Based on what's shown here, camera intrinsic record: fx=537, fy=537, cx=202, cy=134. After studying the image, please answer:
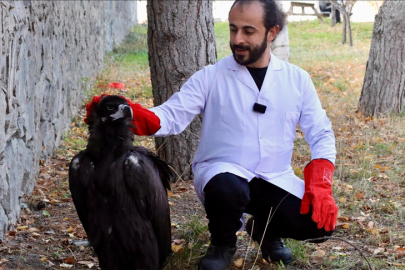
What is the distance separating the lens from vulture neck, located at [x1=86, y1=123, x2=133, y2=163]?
300 centimetres

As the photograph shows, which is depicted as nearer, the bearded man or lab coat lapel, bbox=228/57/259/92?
the bearded man

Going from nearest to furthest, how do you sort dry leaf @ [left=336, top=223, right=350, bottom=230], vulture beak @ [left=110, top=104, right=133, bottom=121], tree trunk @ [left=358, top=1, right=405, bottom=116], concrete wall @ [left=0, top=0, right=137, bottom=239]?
vulture beak @ [left=110, top=104, right=133, bottom=121] → concrete wall @ [left=0, top=0, right=137, bottom=239] → dry leaf @ [left=336, top=223, right=350, bottom=230] → tree trunk @ [left=358, top=1, right=405, bottom=116]

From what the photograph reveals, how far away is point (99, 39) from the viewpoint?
39.7 feet

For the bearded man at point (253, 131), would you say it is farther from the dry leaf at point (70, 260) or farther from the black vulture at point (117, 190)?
the dry leaf at point (70, 260)

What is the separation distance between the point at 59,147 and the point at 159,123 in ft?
12.5

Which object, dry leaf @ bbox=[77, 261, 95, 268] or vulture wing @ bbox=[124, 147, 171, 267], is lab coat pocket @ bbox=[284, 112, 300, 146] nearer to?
vulture wing @ bbox=[124, 147, 171, 267]

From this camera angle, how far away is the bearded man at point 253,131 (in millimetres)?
3334

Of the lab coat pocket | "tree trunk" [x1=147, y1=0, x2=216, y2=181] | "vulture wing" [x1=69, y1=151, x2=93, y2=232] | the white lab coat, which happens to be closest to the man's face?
the white lab coat

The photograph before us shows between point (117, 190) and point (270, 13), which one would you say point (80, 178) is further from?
point (270, 13)

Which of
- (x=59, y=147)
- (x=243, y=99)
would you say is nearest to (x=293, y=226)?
(x=243, y=99)

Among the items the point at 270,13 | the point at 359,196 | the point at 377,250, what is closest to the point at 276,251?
the point at 377,250

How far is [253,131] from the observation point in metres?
3.41

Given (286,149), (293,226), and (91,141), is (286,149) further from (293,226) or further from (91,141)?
(91,141)

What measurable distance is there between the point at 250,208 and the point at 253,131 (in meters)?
0.53
